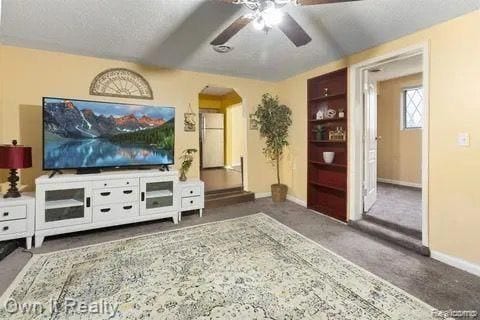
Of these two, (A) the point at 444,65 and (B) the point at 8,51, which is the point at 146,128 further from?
(A) the point at 444,65

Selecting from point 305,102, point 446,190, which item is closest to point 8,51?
point 305,102

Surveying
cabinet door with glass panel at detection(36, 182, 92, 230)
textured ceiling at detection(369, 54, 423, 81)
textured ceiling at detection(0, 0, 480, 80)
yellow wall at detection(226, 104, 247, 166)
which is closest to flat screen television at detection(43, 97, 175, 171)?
cabinet door with glass panel at detection(36, 182, 92, 230)

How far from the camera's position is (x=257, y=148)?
4750mm

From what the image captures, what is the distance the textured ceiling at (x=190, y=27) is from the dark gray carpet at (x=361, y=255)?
2322 millimetres

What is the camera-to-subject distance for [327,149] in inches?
155

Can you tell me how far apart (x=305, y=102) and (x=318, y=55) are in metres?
0.96

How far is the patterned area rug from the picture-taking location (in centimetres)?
163

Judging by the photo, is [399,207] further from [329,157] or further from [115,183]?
[115,183]

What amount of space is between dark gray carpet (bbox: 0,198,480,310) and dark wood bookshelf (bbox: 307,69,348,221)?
12.1 inches

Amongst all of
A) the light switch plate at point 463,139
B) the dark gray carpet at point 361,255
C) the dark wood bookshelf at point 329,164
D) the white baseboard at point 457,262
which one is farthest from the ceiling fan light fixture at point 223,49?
the white baseboard at point 457,262

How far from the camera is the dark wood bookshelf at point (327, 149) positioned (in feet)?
11.7

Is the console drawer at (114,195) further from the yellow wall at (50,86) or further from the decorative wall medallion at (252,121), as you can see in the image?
the decorative wall medallion at (252,121)

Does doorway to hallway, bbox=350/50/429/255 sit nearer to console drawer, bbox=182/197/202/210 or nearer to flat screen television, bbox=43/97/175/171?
console drawer, bbox=182/197/202/210

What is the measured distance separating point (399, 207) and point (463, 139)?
178 cm
